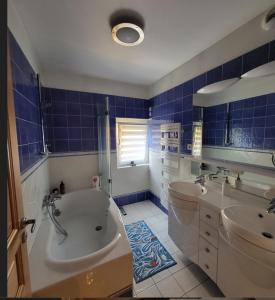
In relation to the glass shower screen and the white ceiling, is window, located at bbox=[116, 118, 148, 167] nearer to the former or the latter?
the glass shower screen

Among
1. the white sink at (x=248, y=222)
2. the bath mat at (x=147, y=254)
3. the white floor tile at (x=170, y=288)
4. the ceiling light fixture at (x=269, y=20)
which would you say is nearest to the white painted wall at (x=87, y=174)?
the bath mat at (x=147, y=254)

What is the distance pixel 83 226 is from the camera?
2107 mm

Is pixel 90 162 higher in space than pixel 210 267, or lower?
higher

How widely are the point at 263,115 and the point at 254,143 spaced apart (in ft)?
0.83

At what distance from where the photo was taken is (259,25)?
3.88 feet

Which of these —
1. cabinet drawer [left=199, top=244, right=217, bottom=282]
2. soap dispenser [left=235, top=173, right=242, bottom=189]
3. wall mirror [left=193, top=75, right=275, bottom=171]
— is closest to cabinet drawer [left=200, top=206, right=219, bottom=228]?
cabinet drawer [left=199, top=244, right=217, bottom=282]

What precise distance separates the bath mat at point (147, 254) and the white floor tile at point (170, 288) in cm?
12

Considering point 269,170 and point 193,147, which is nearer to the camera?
point 269,170

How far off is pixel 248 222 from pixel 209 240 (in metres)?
0.37

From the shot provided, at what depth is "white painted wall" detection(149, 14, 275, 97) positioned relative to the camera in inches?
47.1

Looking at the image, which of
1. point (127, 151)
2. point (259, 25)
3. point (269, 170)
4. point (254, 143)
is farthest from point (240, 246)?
point (127, 151)

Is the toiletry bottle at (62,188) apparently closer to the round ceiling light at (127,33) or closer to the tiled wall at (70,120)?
the tiled wall at (70,120)

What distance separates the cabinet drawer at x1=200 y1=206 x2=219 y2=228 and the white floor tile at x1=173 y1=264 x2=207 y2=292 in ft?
2.11

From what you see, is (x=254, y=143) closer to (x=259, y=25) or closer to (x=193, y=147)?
(x=193, y=147)
